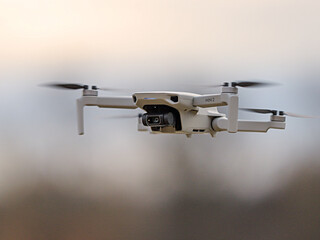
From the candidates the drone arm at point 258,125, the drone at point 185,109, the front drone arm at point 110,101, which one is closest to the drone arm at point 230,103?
the drone at point 185,109

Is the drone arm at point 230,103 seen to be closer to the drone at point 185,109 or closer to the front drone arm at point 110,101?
the drone at point 185,109

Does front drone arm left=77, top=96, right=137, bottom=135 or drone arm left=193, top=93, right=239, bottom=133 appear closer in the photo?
drone arm left=193, top=93, right=239, bottom=133

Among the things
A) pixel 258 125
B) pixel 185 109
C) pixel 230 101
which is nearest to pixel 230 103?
pixel 230 101

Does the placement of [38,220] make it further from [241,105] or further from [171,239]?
[241,105]

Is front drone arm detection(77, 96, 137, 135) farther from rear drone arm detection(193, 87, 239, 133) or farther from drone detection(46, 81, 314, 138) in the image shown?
rear drone arm detection(193, 87, 239, 133)

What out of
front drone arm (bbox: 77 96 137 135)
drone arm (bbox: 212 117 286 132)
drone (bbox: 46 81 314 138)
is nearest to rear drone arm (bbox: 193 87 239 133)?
drone (bbox: 46 81 314 138)

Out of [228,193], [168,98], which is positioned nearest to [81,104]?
[168,98]

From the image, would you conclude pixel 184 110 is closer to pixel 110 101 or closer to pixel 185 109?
pixel 185 109

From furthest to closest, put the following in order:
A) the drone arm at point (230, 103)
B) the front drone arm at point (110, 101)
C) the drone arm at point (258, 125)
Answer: the drone arm at point (258, 125), the front drone arm at point (110, 101), the drone arm at point (230, 103)
